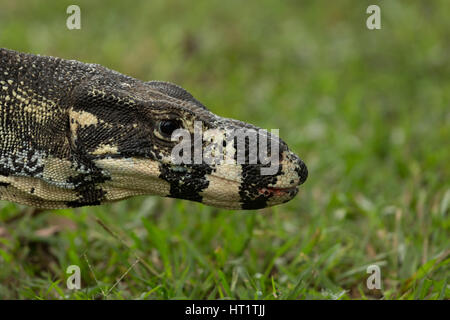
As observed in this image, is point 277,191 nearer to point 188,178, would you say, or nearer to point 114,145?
point 188,178

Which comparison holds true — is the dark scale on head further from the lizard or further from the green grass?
the green grass

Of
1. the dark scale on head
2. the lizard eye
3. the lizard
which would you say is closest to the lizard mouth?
the lizard

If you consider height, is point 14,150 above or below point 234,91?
below

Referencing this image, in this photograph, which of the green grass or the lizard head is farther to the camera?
the green grass

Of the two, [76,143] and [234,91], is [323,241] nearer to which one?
[76,143]

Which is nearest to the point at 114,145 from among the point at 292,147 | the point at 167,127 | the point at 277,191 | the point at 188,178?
the point at 167,127

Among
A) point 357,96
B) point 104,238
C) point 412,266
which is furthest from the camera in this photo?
point 357,96
